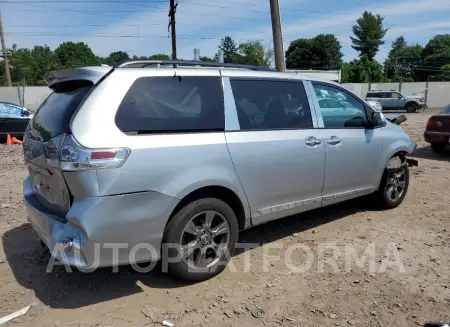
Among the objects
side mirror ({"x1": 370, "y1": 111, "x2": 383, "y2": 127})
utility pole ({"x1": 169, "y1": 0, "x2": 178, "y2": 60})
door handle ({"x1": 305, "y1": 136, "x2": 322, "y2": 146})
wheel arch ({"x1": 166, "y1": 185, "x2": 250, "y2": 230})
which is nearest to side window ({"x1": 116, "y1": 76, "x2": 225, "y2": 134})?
wheel arch ({"x1": 166, "y1": 185, "x2": 250, "y2": 230})

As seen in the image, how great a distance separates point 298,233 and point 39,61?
2840 inches

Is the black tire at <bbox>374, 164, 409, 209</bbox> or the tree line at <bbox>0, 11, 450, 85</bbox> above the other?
the tree line at <bbox>0, 11, 450, 85</bbox>

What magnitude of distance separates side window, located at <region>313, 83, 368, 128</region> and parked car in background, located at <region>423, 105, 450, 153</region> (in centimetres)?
600

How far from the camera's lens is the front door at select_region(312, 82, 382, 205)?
4.42 meters

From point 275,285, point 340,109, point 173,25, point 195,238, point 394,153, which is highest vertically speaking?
point 173,25

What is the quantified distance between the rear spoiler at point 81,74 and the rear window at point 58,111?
0.04 meters

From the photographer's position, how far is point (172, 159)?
10.3 feet

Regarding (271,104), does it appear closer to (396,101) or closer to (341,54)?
(396,101)

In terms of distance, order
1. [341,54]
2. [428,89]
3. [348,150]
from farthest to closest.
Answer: [341,54], [428,89], [348,150]

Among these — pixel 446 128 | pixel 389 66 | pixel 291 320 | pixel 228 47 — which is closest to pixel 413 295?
pixel 291 320

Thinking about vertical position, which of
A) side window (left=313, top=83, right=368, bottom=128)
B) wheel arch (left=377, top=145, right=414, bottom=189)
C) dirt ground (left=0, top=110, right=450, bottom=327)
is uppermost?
side window (left=313, top=83, right=368, bottom=128)

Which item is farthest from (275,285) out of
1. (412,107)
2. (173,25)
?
(412,107)

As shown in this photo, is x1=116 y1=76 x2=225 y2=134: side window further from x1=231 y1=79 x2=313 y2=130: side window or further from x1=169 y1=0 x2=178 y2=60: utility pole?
x1=169 y1=0 x2=178 y2=60: utility pole

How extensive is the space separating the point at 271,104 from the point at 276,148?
Answer: 472 millimetres
